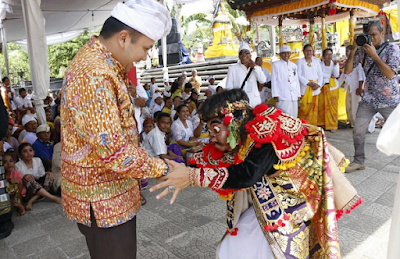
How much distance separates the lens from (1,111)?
3.04 metres

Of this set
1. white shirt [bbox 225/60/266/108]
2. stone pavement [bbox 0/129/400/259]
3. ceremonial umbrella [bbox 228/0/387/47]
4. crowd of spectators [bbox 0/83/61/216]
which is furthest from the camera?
ceremonial umbrella [bbox 228/0/387/47]

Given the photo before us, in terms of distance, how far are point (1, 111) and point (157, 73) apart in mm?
16711

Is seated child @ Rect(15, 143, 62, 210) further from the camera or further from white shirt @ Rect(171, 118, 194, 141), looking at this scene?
the camera

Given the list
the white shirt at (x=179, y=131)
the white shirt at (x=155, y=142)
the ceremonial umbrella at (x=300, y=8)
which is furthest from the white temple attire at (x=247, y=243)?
the ceremonial umbrella at (x=300, y=8)

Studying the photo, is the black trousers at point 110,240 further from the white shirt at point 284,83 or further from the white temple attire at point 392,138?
the white shirt at point 284,83

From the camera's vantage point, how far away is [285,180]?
70.6 inches

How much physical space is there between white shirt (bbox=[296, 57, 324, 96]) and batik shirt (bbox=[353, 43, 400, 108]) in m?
2.70

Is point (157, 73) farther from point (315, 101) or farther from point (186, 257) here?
point (186, 257)

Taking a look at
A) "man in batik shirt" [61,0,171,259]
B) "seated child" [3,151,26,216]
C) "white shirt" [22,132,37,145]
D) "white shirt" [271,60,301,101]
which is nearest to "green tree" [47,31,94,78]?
"white shirt" [22,132,37,145]

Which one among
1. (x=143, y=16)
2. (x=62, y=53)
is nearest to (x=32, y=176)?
(x=143, y=16)

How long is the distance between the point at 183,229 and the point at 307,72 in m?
5.41

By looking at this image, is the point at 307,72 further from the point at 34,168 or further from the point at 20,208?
the point at 20,208

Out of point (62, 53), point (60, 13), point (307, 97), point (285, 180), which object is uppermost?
point (62, 53)

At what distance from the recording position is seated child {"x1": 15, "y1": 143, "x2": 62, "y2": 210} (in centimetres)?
432
